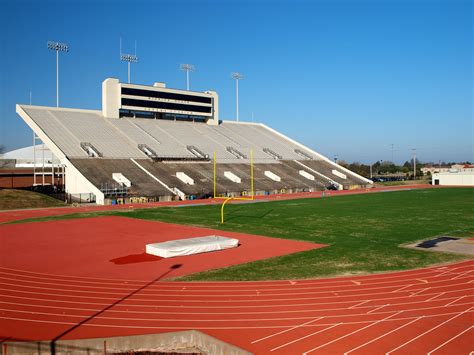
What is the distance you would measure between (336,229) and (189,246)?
10662 millimetres

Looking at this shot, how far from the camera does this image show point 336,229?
86.1 ft

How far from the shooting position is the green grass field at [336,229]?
52.4 ft

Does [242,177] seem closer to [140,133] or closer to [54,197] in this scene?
[140,133]

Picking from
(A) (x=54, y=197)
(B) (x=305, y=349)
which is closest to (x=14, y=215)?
(A) (x=54, y=197)

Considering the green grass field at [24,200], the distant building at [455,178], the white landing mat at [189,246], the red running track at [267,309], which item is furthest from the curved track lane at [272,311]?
the distant building at [455,178]

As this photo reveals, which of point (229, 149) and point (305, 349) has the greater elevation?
point (229, 149)

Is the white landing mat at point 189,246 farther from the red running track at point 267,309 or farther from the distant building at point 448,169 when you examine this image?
the distant building at point 448,169

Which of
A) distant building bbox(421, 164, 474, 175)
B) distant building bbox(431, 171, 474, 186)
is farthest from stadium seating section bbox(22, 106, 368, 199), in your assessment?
distant building bbox(421, 164, 474, 175)

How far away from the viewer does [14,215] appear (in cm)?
3616

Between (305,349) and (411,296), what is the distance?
4.91 metres

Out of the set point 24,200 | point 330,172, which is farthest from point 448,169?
point 24,200

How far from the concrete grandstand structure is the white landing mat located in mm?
26363

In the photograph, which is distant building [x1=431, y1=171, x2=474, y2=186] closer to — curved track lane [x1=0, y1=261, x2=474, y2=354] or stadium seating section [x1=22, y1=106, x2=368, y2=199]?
stadium seating section [x1=22, y1=106, x2=368, y2=199]

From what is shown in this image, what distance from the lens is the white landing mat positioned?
743 inches
